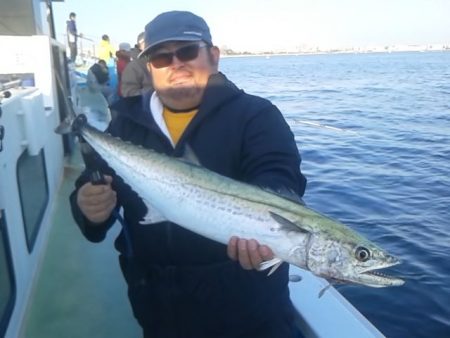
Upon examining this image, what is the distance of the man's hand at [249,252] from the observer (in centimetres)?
199

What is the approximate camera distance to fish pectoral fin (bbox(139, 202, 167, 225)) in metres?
2.26

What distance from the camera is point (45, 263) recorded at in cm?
402

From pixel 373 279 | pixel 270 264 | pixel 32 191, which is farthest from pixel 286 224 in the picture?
pixel 32 191

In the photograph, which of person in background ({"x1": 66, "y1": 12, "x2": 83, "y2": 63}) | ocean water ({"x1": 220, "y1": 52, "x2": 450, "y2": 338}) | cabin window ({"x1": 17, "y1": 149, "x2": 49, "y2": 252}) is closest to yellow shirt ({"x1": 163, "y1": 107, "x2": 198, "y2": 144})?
cabin window ({"x1": 17, "y1": 149, "x2": 49, "y2": 252})

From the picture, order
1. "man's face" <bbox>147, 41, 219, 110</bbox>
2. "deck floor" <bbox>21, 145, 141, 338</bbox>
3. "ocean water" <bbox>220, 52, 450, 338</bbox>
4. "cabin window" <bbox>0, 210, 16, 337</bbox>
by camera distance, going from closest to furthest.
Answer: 1. "man's face" <bbox>147, 41, 219, 110</bbox>
2. "cabin window" <bbox>0, 210, 16, 337</bbox>
3. "deck floor" <bbox>21, 145, 141, 338</bbox>
4. "ocean water" <bbox>220, 52, 450, 338</bbox>

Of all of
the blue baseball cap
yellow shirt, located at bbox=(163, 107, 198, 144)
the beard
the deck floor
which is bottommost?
the deck floor

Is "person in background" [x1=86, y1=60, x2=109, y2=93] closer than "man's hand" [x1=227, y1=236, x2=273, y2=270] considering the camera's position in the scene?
No

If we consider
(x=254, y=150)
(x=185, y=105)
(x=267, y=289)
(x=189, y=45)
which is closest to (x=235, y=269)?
(x=267, y=289)

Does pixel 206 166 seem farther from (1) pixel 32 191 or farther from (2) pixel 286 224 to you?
(1) pixel 32 191

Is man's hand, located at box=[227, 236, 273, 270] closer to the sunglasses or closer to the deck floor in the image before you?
the sunglasses

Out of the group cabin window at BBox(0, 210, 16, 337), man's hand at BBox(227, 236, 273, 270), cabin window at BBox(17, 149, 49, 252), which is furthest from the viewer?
cabin window at BBox(17, 149, 49, 252)

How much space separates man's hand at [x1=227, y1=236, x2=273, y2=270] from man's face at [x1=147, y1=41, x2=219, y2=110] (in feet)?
2.56

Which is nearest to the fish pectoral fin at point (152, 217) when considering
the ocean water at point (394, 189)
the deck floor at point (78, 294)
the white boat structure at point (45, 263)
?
the white boat structure at point (45, 263)

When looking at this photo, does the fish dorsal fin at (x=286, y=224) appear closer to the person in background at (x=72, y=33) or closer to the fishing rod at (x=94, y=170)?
the fishing rod at (x=94, y=170)
